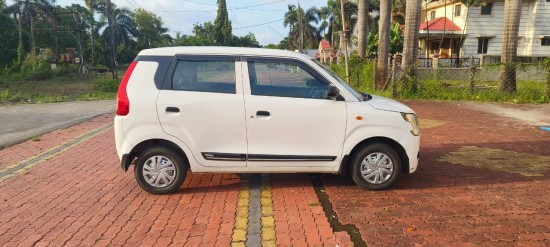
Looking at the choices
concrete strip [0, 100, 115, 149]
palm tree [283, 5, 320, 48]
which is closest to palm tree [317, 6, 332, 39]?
palm tree [283, 5, 320, 48]

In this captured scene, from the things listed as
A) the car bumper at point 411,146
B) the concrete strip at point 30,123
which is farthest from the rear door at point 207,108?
the concrete strip at point 30,123

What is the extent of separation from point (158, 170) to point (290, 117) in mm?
1727

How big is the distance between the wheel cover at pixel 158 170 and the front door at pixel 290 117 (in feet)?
3.13

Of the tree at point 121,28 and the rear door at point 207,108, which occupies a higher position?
the tree at point 121,28

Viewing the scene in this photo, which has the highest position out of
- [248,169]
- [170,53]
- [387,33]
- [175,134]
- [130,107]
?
[387,33]

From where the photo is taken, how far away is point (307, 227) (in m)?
3.74

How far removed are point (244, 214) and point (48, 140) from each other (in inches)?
229

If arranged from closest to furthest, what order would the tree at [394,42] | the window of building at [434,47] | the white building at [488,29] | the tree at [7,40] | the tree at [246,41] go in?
the tree at [394,42]
the white building at [488,29]
the window of building at [434,47]
the tree at [7,40]
the tree at [246,41]

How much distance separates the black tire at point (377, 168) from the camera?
15.2ft

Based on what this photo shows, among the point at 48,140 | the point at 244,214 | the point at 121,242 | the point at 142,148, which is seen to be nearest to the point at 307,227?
the point at 244,214

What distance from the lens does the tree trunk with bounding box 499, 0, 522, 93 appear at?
13359 mm

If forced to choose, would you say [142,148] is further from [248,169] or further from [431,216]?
[431,216]

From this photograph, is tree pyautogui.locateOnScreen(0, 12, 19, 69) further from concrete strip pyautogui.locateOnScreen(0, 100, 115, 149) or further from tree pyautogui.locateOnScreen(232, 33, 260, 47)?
tree pyautogui.locateOnScreen(232, 33, 260, 47)

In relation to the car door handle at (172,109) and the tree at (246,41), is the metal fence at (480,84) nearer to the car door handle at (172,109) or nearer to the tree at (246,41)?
the car door handle at (172,109)
